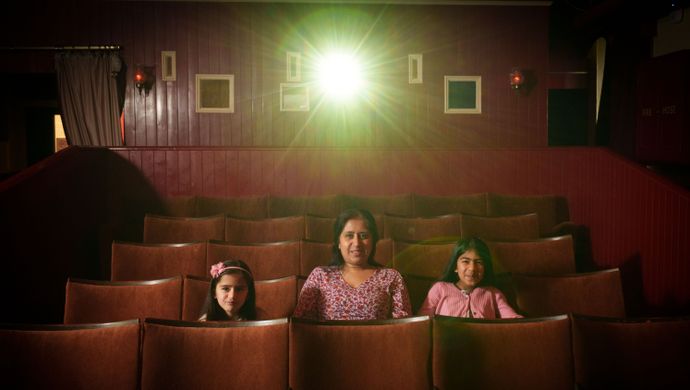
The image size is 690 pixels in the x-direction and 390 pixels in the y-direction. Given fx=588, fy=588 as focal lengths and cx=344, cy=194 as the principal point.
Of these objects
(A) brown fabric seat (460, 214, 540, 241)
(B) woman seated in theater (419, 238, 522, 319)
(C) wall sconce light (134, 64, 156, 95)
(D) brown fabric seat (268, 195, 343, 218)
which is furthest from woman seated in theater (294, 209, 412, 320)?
(C) wall sconce light (134, 64, 156, 95)

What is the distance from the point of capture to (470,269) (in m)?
1.89

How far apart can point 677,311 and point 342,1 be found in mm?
3943

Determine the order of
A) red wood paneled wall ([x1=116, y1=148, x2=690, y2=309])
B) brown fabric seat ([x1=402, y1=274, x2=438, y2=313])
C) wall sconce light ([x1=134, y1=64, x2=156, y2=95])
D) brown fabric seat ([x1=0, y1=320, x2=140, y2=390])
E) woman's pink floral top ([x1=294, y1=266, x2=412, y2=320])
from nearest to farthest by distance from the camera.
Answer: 1. brown fabric seat ([x1=0, y1=320, x2=140, y2=390])
2. woman's pink floral top ([x1=294, y1=266, x2=412, y2=320])
3. brown fabric seat ([x1=402, y1=274, x2=438, y2=313])
4. red wood paneled wall ([x1=116, y1=148, x2=690, y2=309])
5. wall sconce light ([x1=134, y1=64, x2=156, y2=95])

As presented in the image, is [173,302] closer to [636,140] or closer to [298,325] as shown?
[298,325]

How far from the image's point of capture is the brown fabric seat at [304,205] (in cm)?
326

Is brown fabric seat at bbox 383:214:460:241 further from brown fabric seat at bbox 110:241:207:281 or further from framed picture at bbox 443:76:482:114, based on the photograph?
framed picture at bbox 443:76:482:114

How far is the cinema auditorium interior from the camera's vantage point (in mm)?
1361

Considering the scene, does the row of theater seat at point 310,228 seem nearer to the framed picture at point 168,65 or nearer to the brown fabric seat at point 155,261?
the brown fabric seat at point 155,261

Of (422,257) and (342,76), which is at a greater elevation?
(342,76)

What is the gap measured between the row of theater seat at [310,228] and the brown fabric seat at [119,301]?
90 centimetres

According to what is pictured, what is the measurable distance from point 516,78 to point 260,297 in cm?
398

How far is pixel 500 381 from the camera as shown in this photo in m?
1.38

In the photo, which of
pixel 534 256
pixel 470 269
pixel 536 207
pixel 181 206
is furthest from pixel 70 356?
pixel 536 207

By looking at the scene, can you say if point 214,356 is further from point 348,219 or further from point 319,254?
point 319,254
